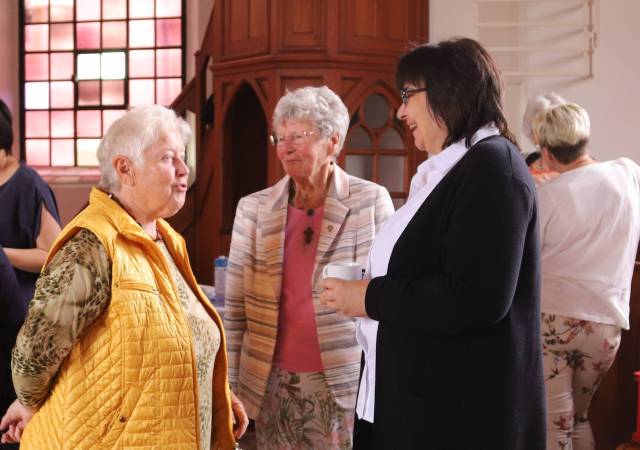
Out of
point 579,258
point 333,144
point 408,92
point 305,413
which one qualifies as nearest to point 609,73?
point 579,258

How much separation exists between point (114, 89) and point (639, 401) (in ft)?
24.6

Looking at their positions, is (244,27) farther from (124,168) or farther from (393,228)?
(393,228)

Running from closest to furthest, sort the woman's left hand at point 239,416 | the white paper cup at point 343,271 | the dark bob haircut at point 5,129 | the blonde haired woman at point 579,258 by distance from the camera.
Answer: the white paper cup at point 343,271
the woman's left hand at point 239,416
the blonde haired woman at point 579,258
the dark bob haircut at point 5,129

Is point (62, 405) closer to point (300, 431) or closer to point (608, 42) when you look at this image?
point (300, 431)

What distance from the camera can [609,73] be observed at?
19.5 feet

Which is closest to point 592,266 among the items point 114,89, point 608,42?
point 608,42

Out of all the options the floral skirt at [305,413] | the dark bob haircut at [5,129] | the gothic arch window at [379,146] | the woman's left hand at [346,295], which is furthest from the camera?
the gothic arch window at [379,146]

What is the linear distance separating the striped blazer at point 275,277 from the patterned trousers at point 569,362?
0.93m

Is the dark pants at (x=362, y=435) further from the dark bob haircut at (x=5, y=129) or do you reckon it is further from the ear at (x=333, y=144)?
the dark bob haircut at (x=5, y=129)

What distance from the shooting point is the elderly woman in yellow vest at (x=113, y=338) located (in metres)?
1.95

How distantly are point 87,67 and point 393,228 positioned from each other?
8572 millimetres

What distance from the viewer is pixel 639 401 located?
3824 millimetres

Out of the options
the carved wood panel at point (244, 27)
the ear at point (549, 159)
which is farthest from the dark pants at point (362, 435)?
the carved wood panel at point (244, 27)

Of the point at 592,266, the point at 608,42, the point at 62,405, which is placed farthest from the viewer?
the point at 608,42
